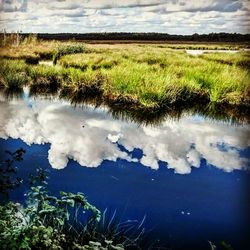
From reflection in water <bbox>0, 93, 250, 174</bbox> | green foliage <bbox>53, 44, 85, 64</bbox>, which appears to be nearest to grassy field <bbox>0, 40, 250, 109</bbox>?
green foliage <bbox>53, 44, 85, 64</bbox>

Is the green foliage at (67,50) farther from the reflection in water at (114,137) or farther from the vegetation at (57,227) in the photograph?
the vegetation at (57,227)

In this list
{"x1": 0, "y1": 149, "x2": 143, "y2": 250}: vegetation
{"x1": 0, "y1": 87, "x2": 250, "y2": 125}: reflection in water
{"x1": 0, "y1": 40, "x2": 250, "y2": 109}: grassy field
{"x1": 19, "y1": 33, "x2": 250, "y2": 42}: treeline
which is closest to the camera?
{"x1": 0, "y1": 149, "x2": 143, "y2": 250}: vegetation

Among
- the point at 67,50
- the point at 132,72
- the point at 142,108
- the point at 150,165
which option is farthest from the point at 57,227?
the point at 142,108

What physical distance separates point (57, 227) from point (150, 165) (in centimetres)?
71

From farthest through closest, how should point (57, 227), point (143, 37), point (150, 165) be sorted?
1. point (150, 165)
2. point (143, 37)
3. point (57, 227)

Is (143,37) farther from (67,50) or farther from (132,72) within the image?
(132,72)

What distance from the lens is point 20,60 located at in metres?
2.46

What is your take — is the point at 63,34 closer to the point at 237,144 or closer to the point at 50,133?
the point at 50,133

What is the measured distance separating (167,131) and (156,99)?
1072 mm

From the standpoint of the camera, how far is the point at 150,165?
2.30m

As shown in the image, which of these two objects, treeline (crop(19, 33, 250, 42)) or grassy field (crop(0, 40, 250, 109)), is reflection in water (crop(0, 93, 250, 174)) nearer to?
grassy field (crop(0, 40, 250, 109))

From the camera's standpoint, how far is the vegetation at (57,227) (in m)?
1.52

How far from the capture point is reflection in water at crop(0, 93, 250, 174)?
2.18m

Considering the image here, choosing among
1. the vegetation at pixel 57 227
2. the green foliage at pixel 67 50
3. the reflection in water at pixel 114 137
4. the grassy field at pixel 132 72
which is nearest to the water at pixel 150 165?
the reflection in water at pixel 114 137
